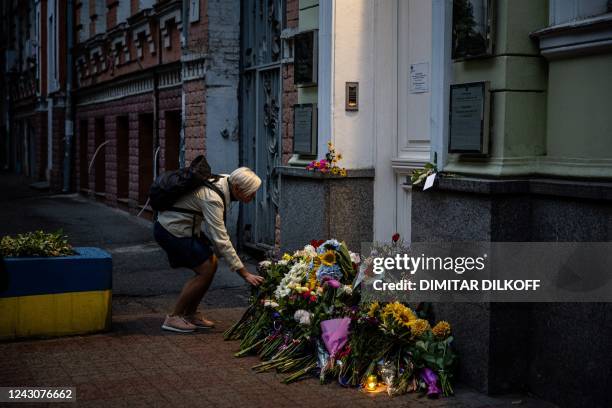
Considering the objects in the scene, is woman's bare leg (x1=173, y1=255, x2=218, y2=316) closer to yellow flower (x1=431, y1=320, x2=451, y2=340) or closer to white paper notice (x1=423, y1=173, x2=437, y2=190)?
white paper notice (x1=423, y1=173, x2=437, y2=190)

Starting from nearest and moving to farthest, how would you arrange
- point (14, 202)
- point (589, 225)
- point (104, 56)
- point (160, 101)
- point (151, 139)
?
point (589, 225), point (160, 101), point (151, 139), point (104, 56), point (14, 202)

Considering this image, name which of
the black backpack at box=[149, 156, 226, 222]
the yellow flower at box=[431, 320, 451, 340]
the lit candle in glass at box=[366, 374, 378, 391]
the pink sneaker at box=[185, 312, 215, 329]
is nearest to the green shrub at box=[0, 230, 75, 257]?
the black backpack at box=[149, 156, 226, 222]

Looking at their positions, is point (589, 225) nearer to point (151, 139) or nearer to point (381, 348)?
point (381, 348)

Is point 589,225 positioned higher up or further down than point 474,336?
higher up

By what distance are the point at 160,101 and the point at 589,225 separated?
11.6 metres

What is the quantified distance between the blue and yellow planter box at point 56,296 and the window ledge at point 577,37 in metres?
3.94

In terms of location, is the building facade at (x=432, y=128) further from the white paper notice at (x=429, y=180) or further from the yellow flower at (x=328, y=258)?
the yellow flower at (x=328, y=258)

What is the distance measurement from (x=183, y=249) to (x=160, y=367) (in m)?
1.32

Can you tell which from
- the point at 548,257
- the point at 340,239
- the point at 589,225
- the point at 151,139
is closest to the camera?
the point at 589,225

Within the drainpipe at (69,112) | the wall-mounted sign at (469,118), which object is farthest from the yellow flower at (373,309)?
the drainpipe at (69,112)

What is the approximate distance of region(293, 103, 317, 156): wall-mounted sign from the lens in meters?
8.81

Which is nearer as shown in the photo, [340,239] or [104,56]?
[340,239]

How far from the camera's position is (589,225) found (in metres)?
5.59

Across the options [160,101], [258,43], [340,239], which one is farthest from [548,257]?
[160,101]
